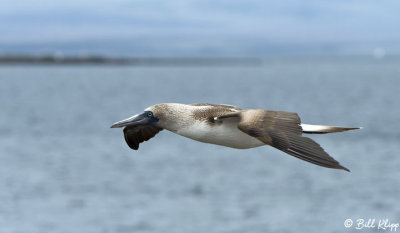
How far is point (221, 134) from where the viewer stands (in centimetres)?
1004

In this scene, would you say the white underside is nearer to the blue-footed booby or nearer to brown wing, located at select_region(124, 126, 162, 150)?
the blue-footed booby

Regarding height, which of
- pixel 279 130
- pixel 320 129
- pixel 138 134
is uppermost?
pixel 279 130

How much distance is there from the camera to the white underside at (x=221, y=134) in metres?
9.98

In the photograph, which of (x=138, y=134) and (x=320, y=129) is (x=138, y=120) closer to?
(x=138, y=134)

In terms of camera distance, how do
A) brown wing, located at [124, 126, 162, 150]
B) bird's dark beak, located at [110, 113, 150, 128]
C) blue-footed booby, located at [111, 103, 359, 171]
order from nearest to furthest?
blue-footed booby, located at [111, 103, 359, 171], bird's dark beak, located at [110, 113, 150, 128], brown wing, located at [124, 126, 162, 150]

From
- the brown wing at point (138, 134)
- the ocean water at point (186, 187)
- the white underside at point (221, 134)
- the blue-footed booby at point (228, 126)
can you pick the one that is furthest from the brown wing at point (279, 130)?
the ocean water at point (186, 187)

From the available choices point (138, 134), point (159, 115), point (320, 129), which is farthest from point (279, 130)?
point (138, 134)

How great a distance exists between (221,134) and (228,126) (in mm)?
169

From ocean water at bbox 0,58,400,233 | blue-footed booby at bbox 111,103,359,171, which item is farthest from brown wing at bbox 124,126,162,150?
ocean water at bbox 0,58,400,233

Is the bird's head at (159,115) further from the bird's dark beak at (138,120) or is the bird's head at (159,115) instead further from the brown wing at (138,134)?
the brown wing at (138,134)

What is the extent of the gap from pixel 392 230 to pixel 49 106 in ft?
502

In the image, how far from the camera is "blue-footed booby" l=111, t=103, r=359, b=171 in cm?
905

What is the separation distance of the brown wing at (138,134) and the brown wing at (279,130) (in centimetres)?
197

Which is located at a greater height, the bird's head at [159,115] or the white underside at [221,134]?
the bird's head at [159,115]
